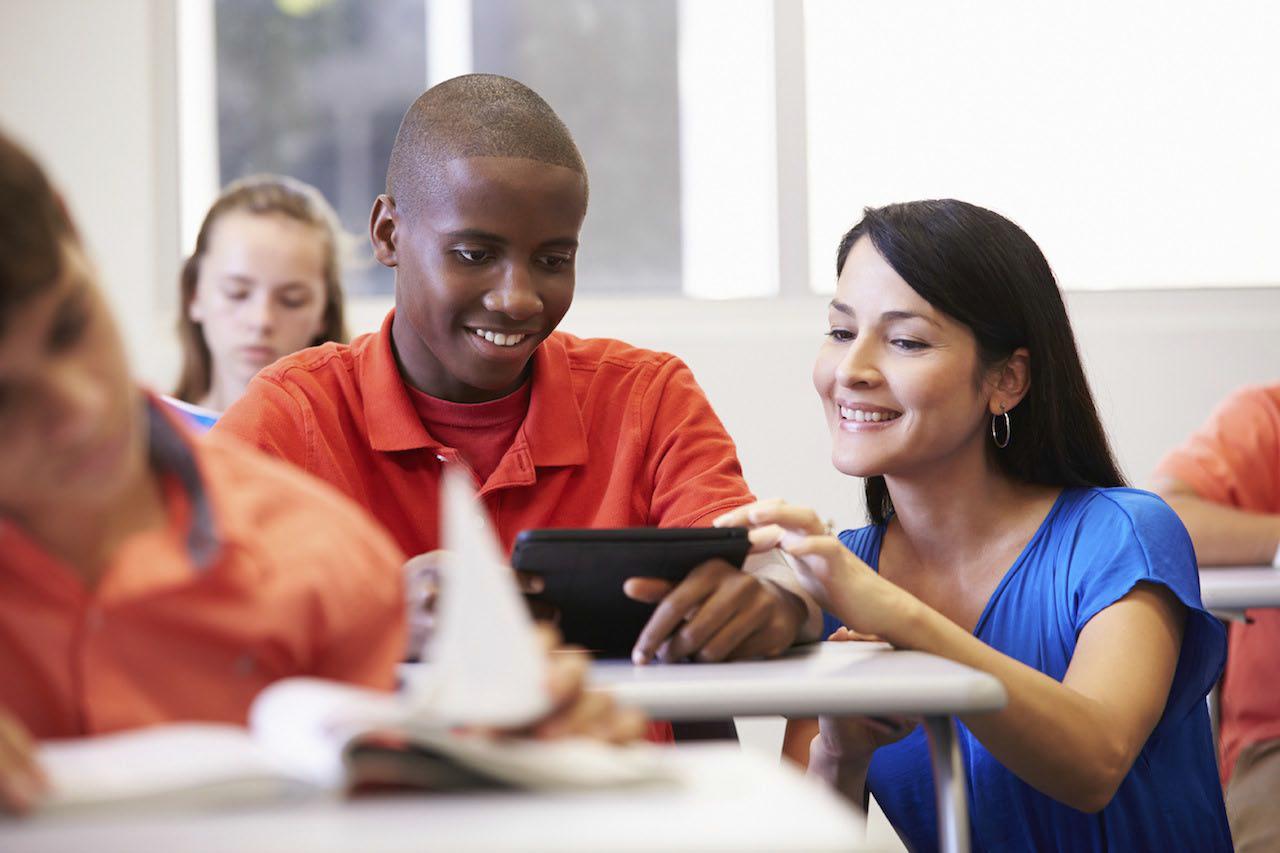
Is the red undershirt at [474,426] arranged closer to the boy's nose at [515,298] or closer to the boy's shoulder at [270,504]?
the boy's nose at [515,298]

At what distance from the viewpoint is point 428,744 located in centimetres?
73

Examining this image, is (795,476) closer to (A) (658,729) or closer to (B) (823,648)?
(A) (658,729)

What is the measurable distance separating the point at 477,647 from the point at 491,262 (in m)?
1.10

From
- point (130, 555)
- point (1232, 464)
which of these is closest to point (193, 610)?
point (130, 555)

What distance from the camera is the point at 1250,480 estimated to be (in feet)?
9.05

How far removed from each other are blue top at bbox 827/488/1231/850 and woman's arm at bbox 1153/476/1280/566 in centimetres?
85

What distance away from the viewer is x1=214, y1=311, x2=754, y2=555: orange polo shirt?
181cm

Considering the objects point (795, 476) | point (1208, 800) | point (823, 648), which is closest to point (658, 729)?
point (823, 648)

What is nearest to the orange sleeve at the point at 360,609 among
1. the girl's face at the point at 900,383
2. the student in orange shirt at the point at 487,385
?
the student in orange shirt at the point at 487,385

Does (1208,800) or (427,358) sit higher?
(427,358)

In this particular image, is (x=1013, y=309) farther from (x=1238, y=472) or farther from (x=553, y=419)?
(x=1238, y=472)

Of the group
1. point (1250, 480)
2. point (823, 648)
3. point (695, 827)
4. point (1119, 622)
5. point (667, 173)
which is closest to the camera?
point (695, 827)

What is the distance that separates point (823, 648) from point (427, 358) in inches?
26.5

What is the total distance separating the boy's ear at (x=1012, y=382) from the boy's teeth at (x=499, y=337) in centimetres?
63
